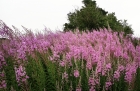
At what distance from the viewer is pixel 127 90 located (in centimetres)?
530

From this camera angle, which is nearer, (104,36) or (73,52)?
(73,52)

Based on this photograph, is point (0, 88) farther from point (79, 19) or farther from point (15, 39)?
point (79, 19)

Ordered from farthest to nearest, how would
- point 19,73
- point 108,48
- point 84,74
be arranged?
1. point 108,48
2. point 84,74
3. point 19,73

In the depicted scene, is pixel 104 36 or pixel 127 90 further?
pixel 104 36

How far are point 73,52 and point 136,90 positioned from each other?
1600 mm

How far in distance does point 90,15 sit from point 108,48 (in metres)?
12.2

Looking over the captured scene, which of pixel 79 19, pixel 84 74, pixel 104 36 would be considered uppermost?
pixel 79 19

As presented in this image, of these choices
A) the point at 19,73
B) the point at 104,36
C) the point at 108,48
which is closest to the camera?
the point at 19,73

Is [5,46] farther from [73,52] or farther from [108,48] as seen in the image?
[108,48]

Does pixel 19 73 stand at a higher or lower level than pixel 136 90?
higher

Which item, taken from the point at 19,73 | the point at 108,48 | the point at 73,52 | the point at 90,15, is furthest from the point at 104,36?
the point at 90,15

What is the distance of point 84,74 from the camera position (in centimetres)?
564

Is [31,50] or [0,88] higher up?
[31,50]

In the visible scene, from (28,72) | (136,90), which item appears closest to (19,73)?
(28,72)
